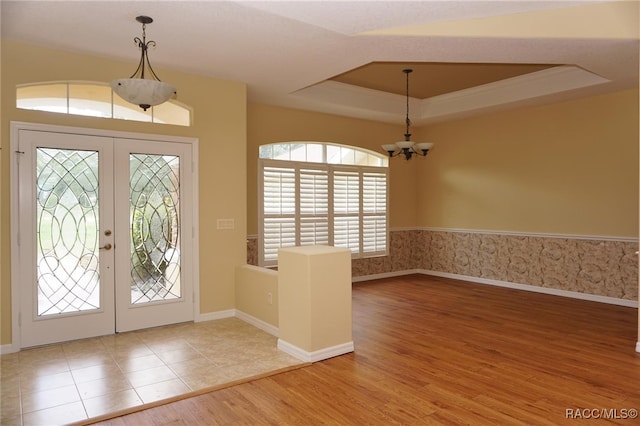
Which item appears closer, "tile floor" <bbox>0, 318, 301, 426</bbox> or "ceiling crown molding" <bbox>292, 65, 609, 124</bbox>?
"tile floor" <bbox>0, 318, 301, 426</bbox>

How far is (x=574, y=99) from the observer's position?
6.23 m

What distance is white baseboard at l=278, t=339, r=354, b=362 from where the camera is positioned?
3777 mm

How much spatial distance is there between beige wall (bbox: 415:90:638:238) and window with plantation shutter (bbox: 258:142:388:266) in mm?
1256

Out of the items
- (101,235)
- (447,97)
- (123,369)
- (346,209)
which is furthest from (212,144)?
(447,97)

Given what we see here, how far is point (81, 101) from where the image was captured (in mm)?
4398

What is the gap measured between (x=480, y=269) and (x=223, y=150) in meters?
4.90

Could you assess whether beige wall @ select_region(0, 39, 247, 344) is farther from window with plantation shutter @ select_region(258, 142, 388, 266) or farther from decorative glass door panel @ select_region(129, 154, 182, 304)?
window with plantation shutter @ select_region(258, 142, 388, 266)

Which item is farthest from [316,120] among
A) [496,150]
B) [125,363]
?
[125,363]

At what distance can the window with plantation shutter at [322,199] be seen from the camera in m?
A: 6.56

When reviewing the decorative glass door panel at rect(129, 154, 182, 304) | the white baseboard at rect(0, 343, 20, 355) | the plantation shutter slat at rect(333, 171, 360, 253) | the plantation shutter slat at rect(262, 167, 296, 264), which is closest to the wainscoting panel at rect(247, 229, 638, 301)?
the plantation shutter slat at rect(262, 167, 296, 264)

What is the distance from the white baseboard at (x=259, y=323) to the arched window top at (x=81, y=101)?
243 centimetres

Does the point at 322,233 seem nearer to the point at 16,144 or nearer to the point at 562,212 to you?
the point at 562,212

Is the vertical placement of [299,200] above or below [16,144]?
below

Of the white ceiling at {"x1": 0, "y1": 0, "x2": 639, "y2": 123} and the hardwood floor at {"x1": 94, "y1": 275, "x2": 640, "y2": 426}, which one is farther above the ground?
the white ceiling at {"x1": 0, "y1": 0, "x2": 639, "y2": 123}
